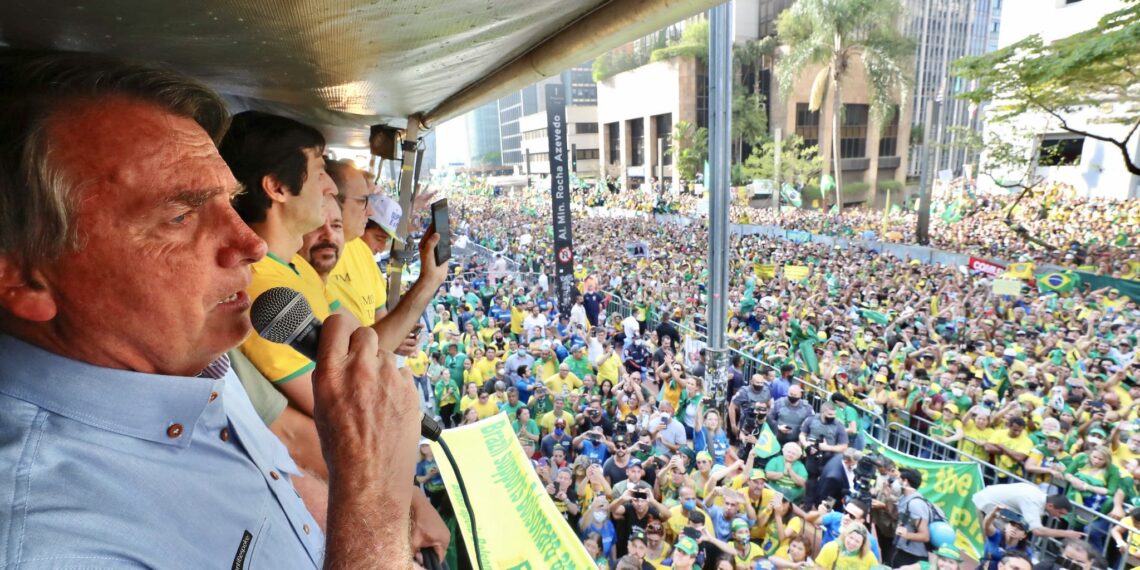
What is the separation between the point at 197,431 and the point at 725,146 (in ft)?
18.9

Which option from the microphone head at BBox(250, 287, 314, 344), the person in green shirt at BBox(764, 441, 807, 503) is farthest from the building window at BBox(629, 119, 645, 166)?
the microphone head at BBox(250, 287, 314, 344)

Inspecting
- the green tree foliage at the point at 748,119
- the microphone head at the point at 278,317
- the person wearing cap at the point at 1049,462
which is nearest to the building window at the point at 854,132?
the green tree foliage at the point at 748,119

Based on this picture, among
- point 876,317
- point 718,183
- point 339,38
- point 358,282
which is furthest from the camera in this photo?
point 876,317

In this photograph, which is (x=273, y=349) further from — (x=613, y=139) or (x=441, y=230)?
(x=613, y=139)

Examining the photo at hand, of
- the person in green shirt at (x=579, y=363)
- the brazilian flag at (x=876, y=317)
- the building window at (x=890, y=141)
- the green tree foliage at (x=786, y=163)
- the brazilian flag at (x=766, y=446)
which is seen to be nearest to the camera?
the brazilian flag at (x=766, y=446)

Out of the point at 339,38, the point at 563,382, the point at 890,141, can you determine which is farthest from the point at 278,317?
the point at 890,141

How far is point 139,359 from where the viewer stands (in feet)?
2.92

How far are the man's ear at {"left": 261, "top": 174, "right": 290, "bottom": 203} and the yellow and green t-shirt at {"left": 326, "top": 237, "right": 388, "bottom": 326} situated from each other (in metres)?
0.69

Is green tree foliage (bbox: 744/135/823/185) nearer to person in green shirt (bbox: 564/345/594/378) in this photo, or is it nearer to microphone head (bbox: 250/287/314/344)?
person in green shirt (bbox: 564/345/594/378)

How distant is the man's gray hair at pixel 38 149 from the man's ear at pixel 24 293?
0.01 m

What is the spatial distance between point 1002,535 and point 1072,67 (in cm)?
1308

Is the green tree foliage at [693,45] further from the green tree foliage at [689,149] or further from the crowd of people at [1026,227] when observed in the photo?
the crowd of people at [1026,227]

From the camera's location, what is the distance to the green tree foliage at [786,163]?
120 ft

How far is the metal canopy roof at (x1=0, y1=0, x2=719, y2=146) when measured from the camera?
1.02 metres
